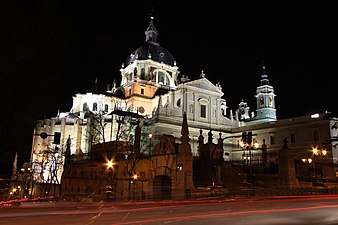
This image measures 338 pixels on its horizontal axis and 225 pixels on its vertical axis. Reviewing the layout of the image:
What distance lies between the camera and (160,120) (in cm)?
6250

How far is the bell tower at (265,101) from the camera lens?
3342 inches

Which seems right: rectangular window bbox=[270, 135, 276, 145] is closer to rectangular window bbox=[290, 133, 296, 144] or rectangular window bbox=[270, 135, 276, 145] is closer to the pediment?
rectangular window bbox=[290, 133, 296, 144]

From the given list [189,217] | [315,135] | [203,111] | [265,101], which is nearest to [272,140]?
[315,135]

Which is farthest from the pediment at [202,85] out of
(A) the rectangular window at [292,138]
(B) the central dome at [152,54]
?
(A) the rectangular window at [292,138]

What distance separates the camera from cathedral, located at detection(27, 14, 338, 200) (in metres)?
56.8

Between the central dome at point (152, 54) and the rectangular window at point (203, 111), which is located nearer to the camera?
the rectangular window at point (203, 111)

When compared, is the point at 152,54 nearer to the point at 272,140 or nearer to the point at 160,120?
the point at 160,120

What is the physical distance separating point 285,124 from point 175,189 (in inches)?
1660

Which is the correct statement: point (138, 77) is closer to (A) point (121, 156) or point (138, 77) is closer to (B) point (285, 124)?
(B) point (285, 124)

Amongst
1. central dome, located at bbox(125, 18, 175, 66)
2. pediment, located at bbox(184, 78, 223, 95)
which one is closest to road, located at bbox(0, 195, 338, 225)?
pediment, located at bbox(184, 78, 223, 95)

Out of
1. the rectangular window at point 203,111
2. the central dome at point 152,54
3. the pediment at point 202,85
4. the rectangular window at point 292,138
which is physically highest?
the central dome at point 152,54

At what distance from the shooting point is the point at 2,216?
40.0 ft

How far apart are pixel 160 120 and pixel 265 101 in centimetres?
3563

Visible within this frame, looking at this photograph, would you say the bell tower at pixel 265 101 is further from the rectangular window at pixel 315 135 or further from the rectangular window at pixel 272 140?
the rectangular window at pixel 315 135
